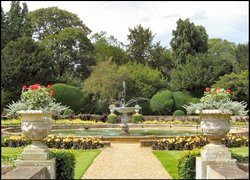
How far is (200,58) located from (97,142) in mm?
29147

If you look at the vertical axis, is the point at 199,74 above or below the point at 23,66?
below

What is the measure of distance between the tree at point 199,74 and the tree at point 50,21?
13915 millimetres

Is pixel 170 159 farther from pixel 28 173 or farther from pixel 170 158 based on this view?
pixel 28 173

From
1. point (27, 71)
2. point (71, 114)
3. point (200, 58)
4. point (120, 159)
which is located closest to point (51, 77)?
point (27, 71)

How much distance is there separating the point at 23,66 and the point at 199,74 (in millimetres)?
16741

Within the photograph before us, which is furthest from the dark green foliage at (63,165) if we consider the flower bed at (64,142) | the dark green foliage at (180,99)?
the dark green foliage at (180,99)

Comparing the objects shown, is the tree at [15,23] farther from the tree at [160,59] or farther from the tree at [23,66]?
the tree at [160,59]

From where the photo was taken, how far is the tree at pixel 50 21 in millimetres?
48031

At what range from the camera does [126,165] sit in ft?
38.5

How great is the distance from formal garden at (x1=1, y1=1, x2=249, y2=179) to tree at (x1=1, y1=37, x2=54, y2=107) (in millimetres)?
92

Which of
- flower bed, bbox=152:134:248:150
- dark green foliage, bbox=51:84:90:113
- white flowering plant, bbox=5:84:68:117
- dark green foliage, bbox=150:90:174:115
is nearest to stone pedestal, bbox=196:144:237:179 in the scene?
white flowering plant, bbox=5:84:68:117

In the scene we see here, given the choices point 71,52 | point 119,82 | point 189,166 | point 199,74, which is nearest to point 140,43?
point 71,52

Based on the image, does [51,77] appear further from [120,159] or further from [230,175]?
[230,175]

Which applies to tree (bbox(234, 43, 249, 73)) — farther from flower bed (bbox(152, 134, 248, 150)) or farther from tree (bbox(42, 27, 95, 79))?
flower bed (bbox(152, 134, 248, 150))
